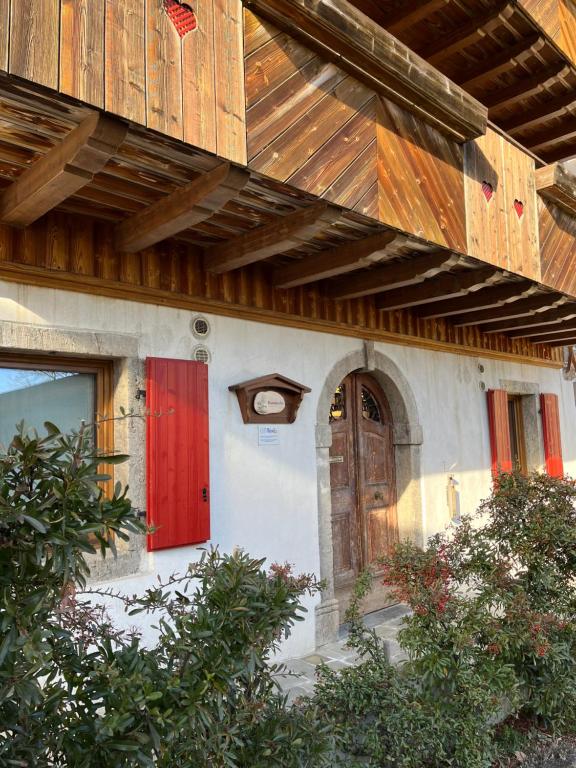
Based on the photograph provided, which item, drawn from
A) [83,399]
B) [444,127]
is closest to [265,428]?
[83,399]

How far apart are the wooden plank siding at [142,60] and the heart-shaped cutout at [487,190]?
2.63 meters

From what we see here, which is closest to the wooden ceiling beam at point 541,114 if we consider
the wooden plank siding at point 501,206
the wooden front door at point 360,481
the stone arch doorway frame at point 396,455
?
the wooden plank siding at point 501,206

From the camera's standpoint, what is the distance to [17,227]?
11.0ft

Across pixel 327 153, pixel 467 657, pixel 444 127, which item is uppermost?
pixel 444 127

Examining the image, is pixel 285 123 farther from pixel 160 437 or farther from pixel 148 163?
pixel 160 437

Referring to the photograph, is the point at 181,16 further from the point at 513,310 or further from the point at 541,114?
the point at 541,114

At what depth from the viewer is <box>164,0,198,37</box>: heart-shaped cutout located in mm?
2672

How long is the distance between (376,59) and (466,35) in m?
2.55

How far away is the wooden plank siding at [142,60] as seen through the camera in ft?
7.25

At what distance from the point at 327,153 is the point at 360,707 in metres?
2.92

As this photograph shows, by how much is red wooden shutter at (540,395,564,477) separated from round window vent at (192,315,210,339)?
6.19 meters

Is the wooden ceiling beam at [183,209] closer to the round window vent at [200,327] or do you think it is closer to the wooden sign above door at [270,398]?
the round window vent at [200,327]

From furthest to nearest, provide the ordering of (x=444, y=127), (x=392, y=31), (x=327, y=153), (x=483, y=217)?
1. (x=392, y=31)
2. (x=483, y=217)
3. (x=444, y=127)
4. (x=327, y=153)

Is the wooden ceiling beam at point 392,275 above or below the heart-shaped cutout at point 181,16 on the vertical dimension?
below
